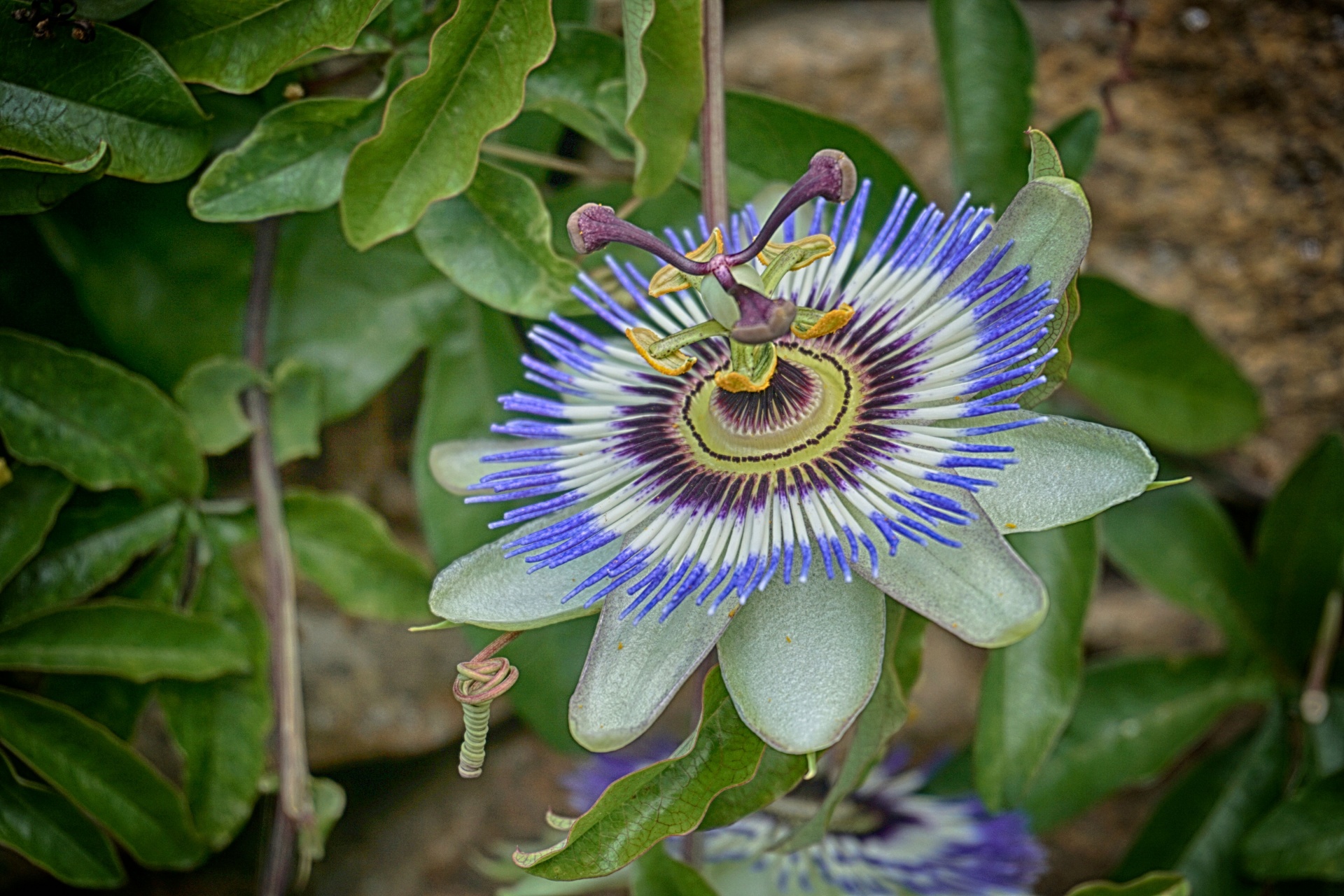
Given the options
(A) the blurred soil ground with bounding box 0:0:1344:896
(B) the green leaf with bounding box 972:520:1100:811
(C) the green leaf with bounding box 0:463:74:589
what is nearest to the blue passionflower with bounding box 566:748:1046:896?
(B) the green leaf with bounding box 972:520:1100:811

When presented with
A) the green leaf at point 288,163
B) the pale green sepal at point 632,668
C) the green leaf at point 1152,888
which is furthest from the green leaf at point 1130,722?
the green leaf at point 288,163

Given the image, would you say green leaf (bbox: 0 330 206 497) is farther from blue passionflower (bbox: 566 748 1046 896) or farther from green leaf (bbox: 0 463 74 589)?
blue passionflower (bbox: 566 748 1046 896)

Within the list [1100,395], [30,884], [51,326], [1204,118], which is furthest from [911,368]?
[30,884]

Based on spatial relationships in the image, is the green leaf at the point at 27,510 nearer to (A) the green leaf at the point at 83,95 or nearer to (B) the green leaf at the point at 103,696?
(B) the green leaf at the point at 103,696

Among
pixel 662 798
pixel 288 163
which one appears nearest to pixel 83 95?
pixel 288 163

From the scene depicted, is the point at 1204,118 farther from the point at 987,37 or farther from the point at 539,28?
the point at 539,28
